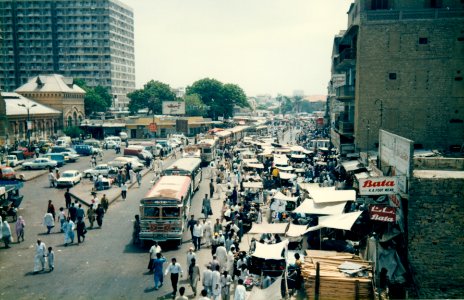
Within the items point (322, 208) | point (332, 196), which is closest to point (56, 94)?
point (332, 196)

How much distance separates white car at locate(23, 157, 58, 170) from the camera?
4106cm

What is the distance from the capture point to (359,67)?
30984 millimetres

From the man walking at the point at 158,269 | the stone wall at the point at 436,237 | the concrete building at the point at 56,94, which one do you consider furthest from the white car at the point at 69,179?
the concrete building at the point at 56,94

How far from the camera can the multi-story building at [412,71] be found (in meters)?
29.3

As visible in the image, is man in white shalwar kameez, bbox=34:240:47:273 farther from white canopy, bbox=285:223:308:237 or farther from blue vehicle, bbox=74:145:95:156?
blue vehicle, bbox=74:145:95:156

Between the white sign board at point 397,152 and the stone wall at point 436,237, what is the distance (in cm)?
87

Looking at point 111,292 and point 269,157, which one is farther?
point 269,157

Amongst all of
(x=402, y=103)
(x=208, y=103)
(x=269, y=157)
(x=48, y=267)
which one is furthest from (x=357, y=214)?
(x=208, y=103)

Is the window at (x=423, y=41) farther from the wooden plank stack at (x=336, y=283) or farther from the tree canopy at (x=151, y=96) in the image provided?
the tree canopy at (x=151, y=96)

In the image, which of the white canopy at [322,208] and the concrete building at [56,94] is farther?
the concrete building at [56,94]

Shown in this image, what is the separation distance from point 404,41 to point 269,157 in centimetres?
1657

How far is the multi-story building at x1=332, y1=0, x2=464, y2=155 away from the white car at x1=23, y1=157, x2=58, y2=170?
93.5 ft

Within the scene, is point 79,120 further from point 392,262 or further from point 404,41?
point 392,262

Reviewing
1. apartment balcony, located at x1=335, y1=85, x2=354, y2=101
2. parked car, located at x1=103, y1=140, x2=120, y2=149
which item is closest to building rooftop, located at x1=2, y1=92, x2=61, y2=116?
parked car, located at x1=103, y1=140, x2=120, y2=149
